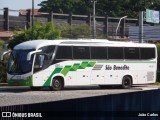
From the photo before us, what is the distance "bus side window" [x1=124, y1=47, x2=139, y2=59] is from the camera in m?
31.3

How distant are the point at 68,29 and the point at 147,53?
26.7 m

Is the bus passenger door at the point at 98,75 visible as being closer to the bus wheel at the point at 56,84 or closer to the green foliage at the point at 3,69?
the bus wheel at the point at 56,84

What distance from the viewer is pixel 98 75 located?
29.8 m

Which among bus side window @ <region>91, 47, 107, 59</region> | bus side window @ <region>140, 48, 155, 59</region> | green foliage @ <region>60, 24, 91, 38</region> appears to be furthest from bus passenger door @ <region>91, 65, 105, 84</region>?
green foliage @ <region>60, 24, 91, 38</region>

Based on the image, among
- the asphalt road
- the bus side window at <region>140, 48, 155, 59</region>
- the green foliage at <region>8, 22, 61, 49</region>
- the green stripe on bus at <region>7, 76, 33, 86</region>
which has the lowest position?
the asphalt road

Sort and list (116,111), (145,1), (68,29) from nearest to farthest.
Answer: (116,111) < (68,29) < (145,1)

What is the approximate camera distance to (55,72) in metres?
27.7

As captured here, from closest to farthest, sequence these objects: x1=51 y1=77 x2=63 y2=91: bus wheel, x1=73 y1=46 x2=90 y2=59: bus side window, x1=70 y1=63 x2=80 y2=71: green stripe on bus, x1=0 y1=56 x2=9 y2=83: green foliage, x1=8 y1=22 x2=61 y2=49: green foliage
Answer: x1=51 y1=77 x2=63 y2=91: bus wheel
x1=70 y1=63 x2=80 y2=71: green stripe on bus
x1=73 y1=46 x2=90 y2=59: bus side window
x1=0 y1=56 x2=9 y2=83: green foliage
x1=8 y1=22 x2=61 y2=49: green foliage

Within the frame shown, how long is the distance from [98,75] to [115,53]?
6.51 feet

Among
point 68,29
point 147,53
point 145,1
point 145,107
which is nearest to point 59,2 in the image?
point 145,1

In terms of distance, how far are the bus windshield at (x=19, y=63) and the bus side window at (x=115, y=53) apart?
18.3ft

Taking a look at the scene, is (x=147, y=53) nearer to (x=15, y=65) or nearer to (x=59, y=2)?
(x=15, y=65)

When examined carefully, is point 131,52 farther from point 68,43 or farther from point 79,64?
point 68,43

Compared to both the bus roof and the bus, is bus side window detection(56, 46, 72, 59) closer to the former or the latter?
the bus
